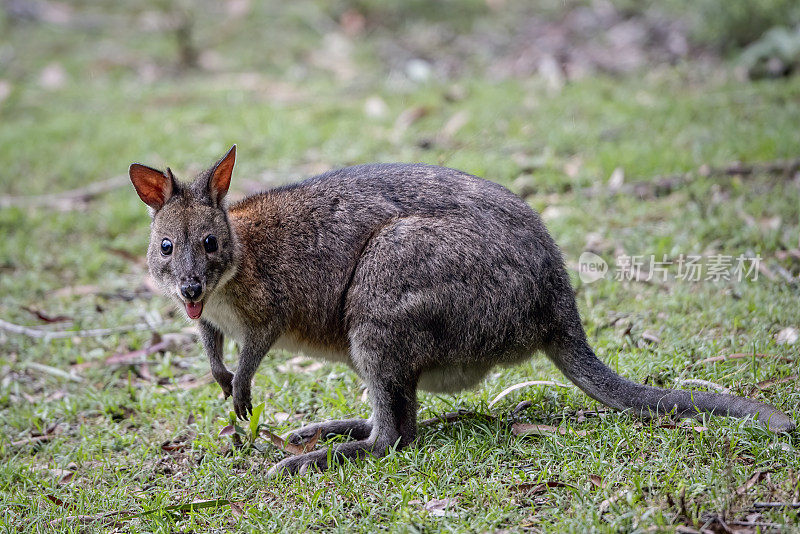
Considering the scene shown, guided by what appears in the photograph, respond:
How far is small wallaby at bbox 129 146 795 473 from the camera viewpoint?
13.1ft

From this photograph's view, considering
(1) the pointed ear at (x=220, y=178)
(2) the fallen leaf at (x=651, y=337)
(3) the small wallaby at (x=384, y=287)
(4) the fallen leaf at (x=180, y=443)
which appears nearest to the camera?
(3) the small wallaby at (x=384, y=287)

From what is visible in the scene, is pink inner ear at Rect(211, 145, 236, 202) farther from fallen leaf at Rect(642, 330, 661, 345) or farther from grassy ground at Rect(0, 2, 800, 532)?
fallen leaf at Rect(642, 330, 661, 345)

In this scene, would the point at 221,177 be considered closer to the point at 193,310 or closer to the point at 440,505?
the point at 193,310

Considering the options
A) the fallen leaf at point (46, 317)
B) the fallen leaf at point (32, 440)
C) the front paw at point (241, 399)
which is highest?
the front paw at point (241, 399)

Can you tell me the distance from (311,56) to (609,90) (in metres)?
4.44

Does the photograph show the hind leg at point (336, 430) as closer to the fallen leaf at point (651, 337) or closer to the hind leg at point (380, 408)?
the hind leg at point (380, 408)

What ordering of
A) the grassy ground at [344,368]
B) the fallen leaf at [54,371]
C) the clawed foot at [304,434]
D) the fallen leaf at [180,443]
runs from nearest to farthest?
the grassy ground at [344,368] < the clawed foot at [304,434] < the fallen leaf at [180,443] < the fallen leaf at [54,371]

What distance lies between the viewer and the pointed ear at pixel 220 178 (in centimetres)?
433

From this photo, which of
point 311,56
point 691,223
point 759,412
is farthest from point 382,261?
point 311,56

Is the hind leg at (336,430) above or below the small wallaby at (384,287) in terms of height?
below

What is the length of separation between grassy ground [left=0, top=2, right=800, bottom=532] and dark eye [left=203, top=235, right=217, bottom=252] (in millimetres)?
1063

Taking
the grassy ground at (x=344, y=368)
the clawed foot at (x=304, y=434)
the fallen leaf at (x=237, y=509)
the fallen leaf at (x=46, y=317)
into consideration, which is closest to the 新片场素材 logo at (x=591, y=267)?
the grassy ground at (x=344, y=368)

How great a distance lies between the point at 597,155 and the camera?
768 cm

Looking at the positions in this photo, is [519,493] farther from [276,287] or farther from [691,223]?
[691,223]
